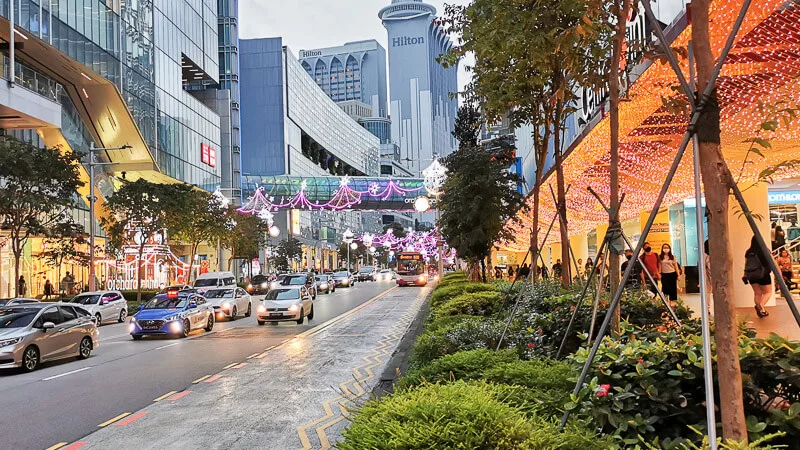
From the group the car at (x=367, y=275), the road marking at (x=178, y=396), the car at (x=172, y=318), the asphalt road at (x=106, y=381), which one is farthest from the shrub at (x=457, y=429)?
the car at (x=367, y=275)

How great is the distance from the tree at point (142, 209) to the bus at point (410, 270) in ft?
89.5

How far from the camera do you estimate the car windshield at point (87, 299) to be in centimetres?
2897

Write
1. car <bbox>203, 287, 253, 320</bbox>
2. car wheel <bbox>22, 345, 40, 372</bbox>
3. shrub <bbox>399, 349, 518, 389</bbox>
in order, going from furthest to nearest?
car <bbox>203, 287, 253, 320</bbox>, car wheel <bbox>22, 345, 40, 372</bbox>, shrub <bbox>399, 349, 518, 389</bbox>

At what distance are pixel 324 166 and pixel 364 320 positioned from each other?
110 metres

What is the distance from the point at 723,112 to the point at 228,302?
888 inches

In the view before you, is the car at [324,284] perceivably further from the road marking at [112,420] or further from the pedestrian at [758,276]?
the road marking at [112,420]

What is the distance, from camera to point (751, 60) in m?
8.98

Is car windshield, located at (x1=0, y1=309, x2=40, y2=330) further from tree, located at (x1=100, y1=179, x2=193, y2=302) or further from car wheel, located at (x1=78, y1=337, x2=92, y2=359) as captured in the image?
tree, located at (x1=100, y1=179, x2=193, y2=302)

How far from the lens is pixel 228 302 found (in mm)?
29297

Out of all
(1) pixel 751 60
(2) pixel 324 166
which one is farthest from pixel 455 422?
(2) pixel 324 166

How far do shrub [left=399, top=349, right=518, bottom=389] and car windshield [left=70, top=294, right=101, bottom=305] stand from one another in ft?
84.4

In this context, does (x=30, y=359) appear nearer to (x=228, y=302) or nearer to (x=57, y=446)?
(x=57, y=446)

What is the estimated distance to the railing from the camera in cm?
3708

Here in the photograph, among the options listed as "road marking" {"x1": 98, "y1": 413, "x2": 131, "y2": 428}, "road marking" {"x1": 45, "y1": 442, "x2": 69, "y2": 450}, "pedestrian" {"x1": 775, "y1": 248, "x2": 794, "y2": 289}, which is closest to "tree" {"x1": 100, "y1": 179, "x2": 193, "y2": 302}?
"road marking" {"x1": 98, "y1": 413, "x2": 131, "y2": 428}
